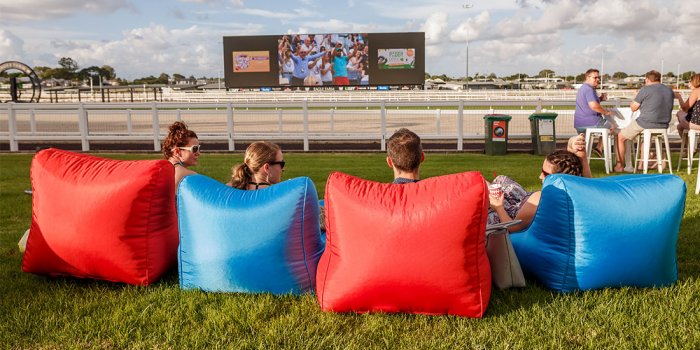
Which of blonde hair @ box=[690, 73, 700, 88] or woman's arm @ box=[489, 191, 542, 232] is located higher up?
blonde hair @ box=[690, 73, 700, 88]

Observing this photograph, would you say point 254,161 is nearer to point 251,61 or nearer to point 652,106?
point 652,106

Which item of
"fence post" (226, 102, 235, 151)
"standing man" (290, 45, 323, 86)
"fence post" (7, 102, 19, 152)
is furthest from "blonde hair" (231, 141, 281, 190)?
"standing man" (290, 45, 323, 86)

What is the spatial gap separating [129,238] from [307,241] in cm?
134

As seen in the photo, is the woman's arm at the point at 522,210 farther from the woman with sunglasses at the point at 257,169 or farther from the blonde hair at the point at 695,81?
the blonde hair at the point at 695,81

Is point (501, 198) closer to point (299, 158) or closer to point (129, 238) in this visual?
point (129, 238)

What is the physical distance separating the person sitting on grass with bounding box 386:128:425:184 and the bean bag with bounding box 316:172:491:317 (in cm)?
43

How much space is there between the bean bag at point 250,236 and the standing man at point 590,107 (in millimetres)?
8268

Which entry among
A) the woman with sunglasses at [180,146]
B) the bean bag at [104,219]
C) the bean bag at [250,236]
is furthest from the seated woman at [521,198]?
the woman with sunglasses at [180,146]

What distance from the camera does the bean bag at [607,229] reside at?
4.16 metres

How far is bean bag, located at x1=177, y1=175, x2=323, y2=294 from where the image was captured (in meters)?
4.19

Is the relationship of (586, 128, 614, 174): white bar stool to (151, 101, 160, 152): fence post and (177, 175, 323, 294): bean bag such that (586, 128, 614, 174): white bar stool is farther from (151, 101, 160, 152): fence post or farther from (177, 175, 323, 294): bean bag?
(151, 101, 160, 152): fence post

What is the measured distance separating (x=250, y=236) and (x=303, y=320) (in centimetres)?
70

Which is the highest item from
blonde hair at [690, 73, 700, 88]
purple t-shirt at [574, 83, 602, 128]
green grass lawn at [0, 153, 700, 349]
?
blonde hair at [690, 73, 700, 88]

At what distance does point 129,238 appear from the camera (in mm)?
4523
